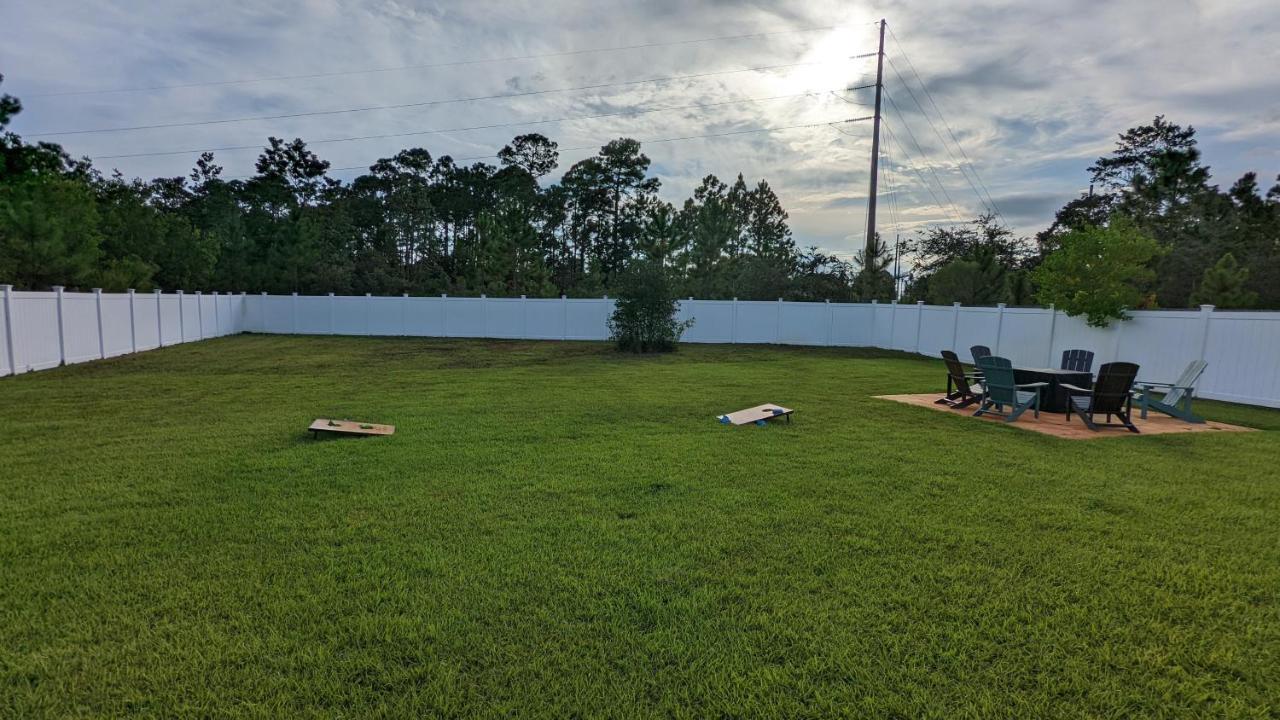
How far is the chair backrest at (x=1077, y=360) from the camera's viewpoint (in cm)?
1009

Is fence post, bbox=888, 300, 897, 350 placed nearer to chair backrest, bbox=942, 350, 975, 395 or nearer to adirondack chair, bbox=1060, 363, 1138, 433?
chair backrest, bbox=942, 350, 975, 395

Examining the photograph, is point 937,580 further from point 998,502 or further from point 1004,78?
point 1004,78

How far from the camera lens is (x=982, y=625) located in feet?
8.96

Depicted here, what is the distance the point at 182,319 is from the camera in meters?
18.9

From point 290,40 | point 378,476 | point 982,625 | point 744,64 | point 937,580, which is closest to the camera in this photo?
point 982,625

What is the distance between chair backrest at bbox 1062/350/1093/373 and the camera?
10086 millimetres

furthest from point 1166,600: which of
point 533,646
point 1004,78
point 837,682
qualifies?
point 1004,78

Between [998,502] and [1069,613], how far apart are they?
1768mm

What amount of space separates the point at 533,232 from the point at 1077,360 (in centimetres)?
3351

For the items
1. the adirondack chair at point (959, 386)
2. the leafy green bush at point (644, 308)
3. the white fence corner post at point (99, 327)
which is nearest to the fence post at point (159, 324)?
the white fence corner post at point (99, 327)

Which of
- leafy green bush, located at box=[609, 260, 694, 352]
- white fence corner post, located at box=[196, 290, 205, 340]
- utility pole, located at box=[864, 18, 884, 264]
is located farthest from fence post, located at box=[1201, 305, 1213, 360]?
white fence corner post, located at box=[196, 290, 205, 340]

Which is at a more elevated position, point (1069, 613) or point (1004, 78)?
point (1004, 78)

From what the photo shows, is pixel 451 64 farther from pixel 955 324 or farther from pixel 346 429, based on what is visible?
pixel 955 324

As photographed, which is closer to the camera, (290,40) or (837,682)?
(837,682)
